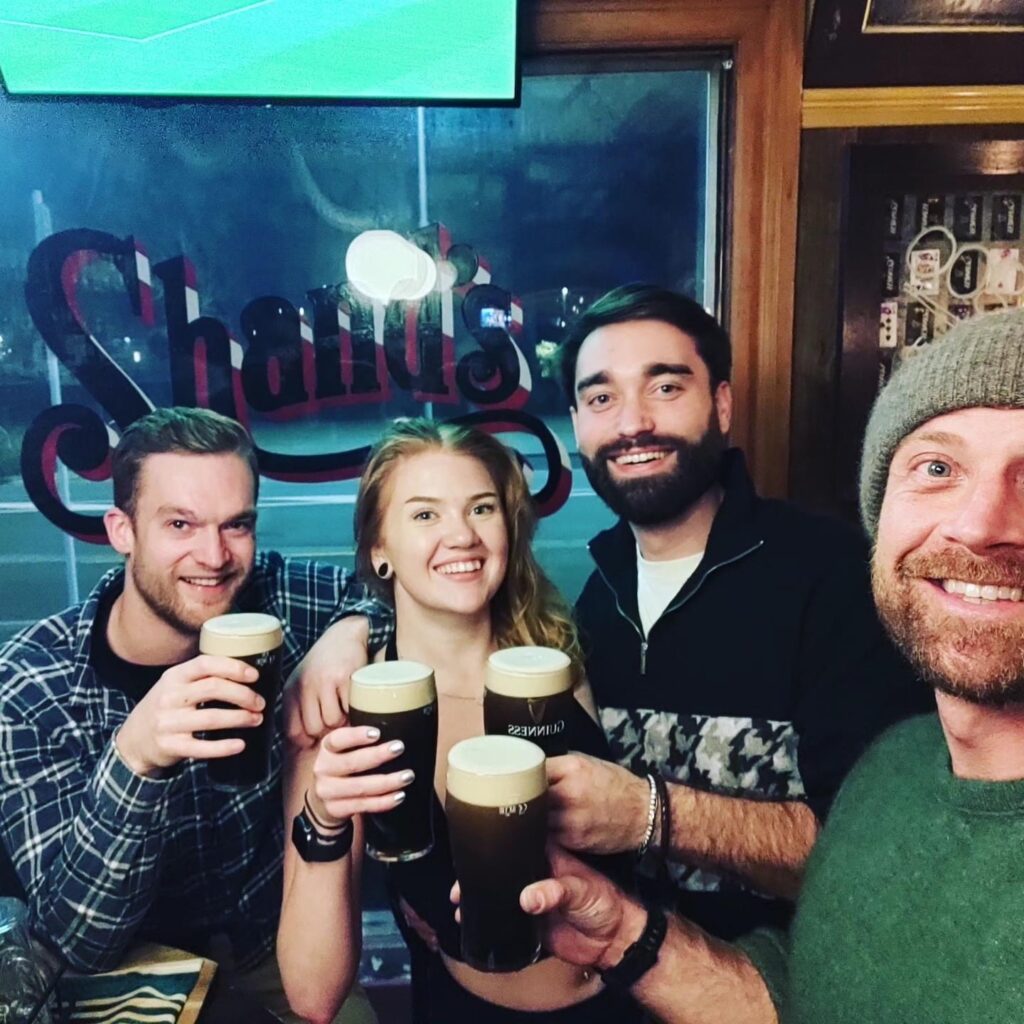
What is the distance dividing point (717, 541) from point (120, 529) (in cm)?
121

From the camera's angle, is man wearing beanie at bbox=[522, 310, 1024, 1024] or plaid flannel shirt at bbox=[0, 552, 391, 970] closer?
man wearing beanie at bbox=[522, 310, 1024, 1024]

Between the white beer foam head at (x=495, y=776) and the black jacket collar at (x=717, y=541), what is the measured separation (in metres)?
0.76

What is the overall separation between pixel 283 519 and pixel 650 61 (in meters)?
1.57

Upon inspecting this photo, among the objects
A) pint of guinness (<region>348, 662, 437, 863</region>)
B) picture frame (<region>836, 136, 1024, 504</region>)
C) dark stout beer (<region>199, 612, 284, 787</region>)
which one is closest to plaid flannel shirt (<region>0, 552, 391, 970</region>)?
dark stout beer (<region>199, 612, 284, 787</region>)

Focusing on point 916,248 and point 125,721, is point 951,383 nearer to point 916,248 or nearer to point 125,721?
point 916,248

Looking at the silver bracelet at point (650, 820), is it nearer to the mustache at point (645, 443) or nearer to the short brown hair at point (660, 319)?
the mustache at point (645, 443)

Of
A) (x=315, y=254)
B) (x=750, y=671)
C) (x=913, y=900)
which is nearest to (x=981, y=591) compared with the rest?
(x=913, y=900)

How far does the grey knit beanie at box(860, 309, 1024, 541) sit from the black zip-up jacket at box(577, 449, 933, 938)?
0.53m

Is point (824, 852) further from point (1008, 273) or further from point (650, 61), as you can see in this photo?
point (650, 61)

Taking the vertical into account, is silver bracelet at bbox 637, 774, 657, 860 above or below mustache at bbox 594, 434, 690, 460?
below

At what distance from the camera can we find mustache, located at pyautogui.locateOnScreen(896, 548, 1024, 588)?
100 centimetres

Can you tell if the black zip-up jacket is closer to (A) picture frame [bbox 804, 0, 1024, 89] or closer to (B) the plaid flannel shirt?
(B) the plaid flannel shirt

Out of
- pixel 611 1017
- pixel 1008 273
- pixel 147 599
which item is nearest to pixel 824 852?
pixel 611 1017

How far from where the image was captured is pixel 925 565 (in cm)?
107
